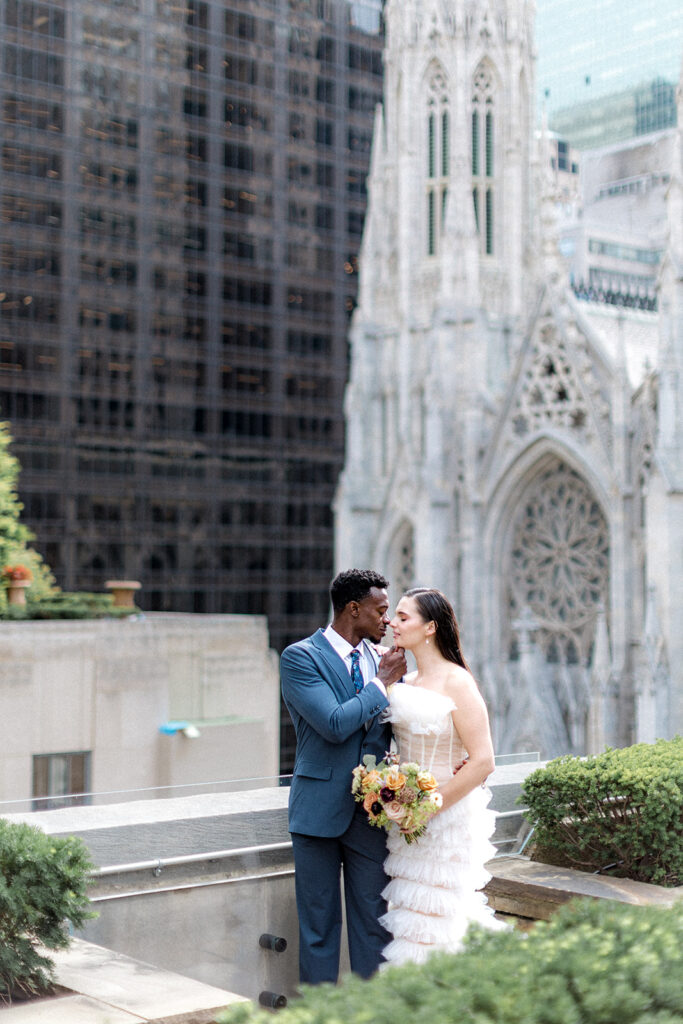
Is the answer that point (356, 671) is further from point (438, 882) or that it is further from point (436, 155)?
point (436, 155)

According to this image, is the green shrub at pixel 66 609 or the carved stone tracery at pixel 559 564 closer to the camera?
the green shrub at pixel 66 609

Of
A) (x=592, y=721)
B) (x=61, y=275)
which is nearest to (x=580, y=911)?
(x=592, y=721)

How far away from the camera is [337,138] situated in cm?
6069

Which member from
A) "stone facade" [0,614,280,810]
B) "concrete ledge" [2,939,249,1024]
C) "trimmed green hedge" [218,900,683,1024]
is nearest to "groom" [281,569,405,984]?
"concrete ledge" [2,939,249,1024]

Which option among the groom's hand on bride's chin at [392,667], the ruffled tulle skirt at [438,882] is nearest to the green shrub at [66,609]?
the groom's hand on bride's chin at [392,667]

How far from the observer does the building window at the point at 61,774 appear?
18.4 metres

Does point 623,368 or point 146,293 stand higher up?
point 146,293

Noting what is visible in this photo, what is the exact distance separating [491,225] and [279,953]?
124 ft

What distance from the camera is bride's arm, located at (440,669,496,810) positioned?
197 inches

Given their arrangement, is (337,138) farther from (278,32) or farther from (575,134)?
(575,134)

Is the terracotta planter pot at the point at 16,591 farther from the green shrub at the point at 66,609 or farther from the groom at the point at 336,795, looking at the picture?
the groom at the point at 336,795

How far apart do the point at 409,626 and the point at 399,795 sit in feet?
2.25

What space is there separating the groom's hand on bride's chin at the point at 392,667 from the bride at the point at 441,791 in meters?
0.05

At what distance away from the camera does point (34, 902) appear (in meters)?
4.47
